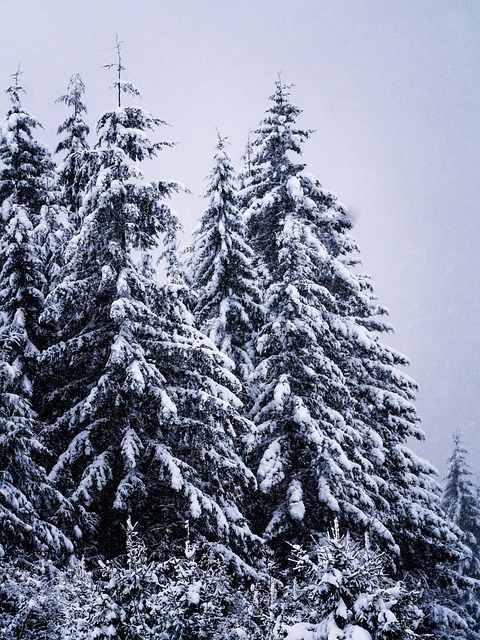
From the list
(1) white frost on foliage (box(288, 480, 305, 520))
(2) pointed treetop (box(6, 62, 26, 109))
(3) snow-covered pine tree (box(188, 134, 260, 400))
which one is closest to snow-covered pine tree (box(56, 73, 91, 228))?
(2) pointed treetop (box(6, 62, 26, 109))

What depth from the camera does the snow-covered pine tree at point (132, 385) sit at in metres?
11.4

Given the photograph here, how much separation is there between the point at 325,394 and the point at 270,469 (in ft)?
10.6

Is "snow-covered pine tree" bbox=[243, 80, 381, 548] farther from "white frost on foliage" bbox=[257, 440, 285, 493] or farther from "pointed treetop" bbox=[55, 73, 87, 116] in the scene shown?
"pointed treetop" bbox=[55, 73, 87, 116]

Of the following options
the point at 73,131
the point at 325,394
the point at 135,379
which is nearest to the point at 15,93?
the point at 73,131

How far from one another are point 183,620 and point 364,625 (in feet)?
6.14

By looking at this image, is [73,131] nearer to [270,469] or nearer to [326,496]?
[270,469]

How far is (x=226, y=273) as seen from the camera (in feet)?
59.3

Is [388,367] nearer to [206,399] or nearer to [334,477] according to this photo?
[334,477]

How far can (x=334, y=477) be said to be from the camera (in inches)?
564

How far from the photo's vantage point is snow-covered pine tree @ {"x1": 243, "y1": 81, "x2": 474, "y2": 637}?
1430 cm

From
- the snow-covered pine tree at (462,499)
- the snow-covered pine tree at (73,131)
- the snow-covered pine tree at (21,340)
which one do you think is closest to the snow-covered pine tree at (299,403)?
the snow-covered pine tree at (21,340)

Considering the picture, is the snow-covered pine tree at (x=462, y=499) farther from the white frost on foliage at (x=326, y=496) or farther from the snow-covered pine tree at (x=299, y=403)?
the white frost on foliage at (x=326, y=496)

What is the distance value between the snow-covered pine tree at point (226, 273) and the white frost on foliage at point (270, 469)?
3185 mm

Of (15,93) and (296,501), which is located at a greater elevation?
(15,93)
